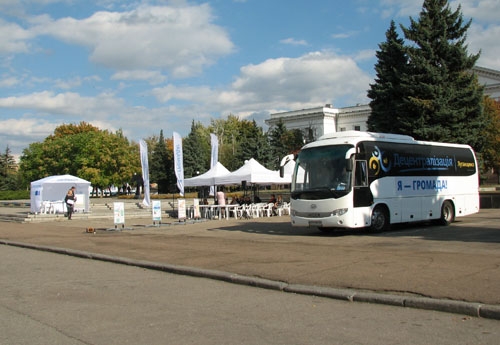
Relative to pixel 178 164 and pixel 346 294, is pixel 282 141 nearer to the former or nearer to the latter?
pixel 178 164

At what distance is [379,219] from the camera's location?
1894 cm

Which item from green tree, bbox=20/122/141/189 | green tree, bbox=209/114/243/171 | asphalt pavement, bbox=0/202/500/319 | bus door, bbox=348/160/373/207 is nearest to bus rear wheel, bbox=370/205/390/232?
asphalt pavement, bbox=0/202/500/319

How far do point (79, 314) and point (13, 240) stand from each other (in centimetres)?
1383

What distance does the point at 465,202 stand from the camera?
74.5ft

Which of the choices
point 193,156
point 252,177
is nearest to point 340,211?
point 252,177

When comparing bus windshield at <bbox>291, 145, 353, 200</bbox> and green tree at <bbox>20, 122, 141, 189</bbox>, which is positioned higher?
green tree at <bbox>20, 122, 141, 189</bbox>

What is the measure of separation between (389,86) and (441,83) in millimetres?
3948

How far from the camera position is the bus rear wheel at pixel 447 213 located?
70.6ft

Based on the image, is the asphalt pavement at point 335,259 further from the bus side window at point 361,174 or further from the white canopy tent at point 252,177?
the white canopy tent at point 252,177

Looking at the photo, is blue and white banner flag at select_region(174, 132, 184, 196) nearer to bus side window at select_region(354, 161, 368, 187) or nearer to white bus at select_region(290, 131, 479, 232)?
white bus at select_region(290, 131, 479, 232)

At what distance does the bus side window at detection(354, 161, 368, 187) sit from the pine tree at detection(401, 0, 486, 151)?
21.8 m

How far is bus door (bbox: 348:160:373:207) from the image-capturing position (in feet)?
59.4

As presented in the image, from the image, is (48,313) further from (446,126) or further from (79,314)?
(446,126)

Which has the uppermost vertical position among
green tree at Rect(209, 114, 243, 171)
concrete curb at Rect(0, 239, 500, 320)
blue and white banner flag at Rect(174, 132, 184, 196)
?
green tree at Rect(209, 114, 243, 171)
